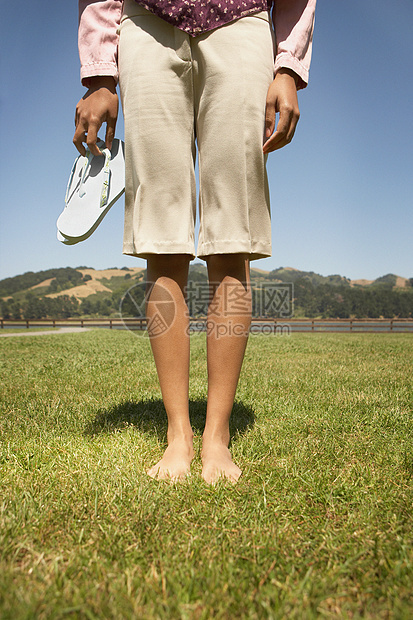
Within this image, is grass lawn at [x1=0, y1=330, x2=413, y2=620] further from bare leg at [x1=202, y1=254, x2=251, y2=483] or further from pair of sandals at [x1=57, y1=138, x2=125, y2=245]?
pair of sandals at [x1=57, y1=138, x2=125, y2=245]

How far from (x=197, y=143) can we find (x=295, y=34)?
641 millimetres

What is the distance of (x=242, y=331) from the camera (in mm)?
1678

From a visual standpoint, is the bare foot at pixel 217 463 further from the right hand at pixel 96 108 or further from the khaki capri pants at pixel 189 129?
the right hand at pixel 96 108

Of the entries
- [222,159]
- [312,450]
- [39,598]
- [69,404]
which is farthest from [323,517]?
[69,404]

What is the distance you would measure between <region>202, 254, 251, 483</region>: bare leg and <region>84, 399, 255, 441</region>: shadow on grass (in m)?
0.39

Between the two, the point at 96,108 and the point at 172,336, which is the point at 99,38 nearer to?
the point at 96,108

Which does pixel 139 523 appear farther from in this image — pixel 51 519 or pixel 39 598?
pixel 39 598

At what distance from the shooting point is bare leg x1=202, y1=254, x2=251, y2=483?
162 cm

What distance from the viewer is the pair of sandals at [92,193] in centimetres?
183

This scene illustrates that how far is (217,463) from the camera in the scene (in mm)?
1509

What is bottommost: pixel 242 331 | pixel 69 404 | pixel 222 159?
pixel 69 404

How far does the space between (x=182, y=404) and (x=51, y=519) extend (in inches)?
25.7

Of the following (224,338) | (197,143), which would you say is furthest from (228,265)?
(197,143)

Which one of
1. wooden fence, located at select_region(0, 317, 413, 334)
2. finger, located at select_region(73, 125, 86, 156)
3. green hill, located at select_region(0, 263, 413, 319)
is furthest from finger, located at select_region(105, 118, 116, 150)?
green hill, located at select_region(0, 263, 413, 319)
